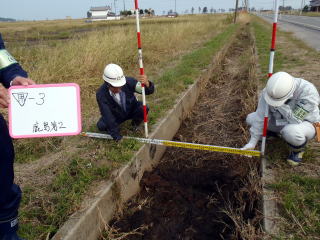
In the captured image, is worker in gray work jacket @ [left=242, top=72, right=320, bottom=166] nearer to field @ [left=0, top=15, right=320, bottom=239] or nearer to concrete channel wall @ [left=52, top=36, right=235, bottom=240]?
field @ [left=0, top=15, right=320, bottom=239]

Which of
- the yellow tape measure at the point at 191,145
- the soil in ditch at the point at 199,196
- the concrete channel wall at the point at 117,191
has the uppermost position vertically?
the yellow tape measure at the point at 191,145

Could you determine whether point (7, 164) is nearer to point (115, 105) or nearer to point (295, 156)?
point (115, 105)

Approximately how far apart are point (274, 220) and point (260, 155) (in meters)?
0.99

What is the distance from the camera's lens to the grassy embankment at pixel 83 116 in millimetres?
2466

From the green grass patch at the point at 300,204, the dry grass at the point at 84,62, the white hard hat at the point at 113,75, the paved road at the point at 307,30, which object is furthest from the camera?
the paved road at the point at 307,30

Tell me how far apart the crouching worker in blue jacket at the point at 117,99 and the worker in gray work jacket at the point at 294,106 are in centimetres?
153

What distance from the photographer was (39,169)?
3.17m

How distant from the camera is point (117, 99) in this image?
3.67m

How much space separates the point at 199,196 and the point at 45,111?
190 cm

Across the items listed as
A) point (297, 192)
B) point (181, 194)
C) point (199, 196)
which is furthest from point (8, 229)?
point (297, 192)

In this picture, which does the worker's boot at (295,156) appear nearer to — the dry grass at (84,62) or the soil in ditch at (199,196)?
the soil in ditch at (199,196)

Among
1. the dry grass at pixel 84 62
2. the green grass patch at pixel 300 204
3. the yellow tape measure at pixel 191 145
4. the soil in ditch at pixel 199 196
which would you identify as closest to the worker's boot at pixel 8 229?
the soil in ditch at pixel 199 196

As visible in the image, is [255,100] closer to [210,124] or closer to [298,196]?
[210,124]

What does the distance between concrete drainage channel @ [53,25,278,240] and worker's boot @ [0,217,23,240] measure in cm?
33
